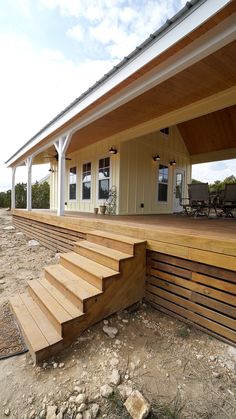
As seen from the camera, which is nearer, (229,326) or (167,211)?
(229,326)

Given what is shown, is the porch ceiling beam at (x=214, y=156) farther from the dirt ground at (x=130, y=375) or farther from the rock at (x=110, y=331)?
the rock at (x=110, y=331)

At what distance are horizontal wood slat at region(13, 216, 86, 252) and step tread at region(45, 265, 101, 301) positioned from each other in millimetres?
1355

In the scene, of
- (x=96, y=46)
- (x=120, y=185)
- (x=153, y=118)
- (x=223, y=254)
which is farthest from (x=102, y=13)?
(x=223, y=254)

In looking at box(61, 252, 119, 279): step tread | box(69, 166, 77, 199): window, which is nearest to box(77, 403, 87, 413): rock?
box(61, 252, 119, 279): step tread

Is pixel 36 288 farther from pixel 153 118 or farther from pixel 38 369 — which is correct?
pixel 153 118

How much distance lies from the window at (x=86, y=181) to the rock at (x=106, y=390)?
6.30m

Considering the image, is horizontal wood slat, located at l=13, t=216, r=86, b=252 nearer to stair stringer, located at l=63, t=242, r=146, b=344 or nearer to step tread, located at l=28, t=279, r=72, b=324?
step tread, located at l=28, t=279, r=72, b=324

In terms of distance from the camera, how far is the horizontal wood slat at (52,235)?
4.59 meters

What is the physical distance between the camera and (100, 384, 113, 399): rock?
58.6 inches

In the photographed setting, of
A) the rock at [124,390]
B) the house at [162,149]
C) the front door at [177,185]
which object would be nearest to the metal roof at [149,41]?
the house at [162,149]

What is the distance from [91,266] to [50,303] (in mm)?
597

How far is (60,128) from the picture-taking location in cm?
492

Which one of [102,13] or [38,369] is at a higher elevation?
[102,13]

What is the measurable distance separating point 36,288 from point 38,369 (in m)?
1.02
